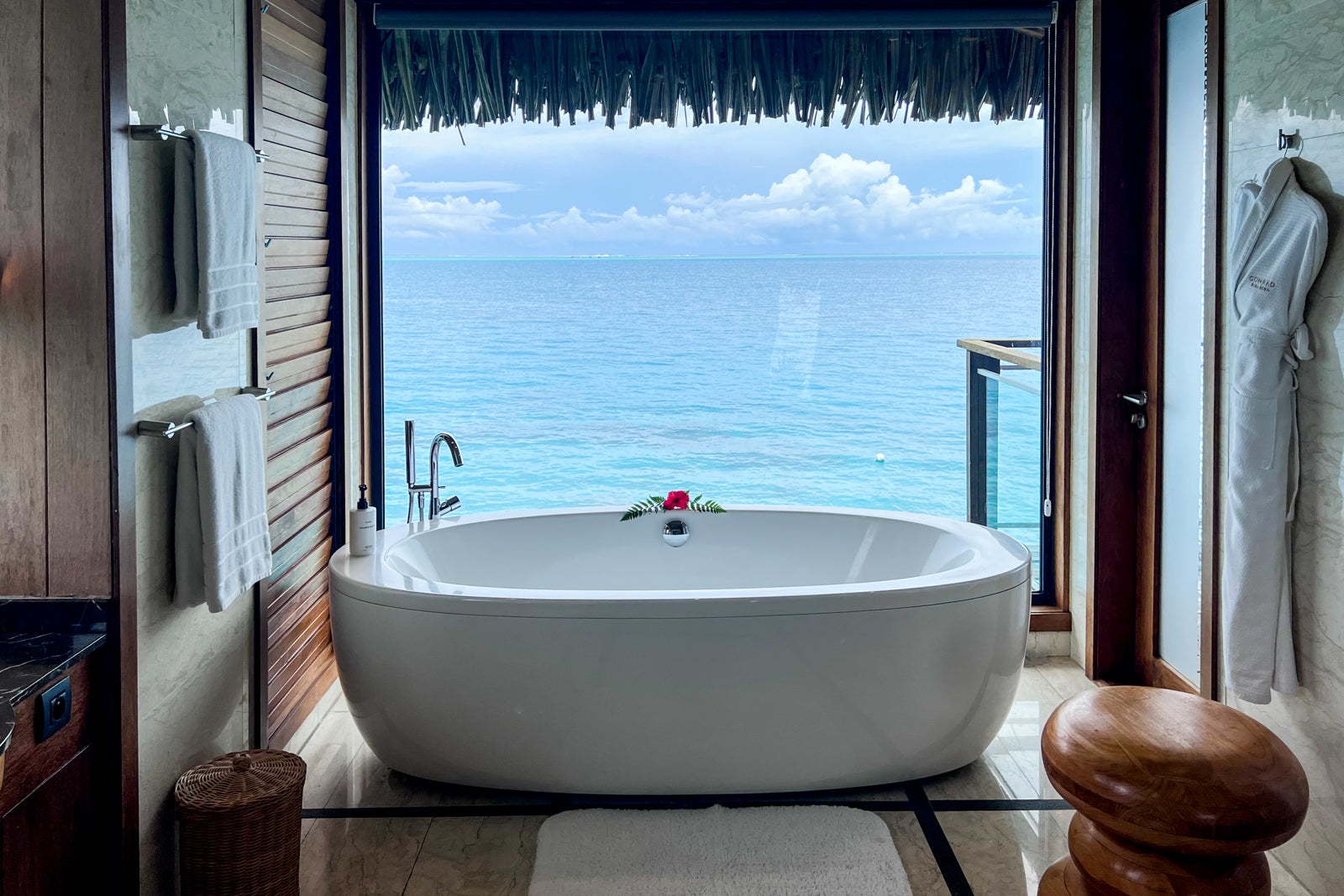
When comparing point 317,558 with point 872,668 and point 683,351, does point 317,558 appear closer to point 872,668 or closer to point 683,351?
point 872,668

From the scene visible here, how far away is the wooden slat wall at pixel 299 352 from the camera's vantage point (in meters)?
2.93

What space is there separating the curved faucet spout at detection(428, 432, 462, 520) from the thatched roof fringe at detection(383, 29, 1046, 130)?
3.78 feet

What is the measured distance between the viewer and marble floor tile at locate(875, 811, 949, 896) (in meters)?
2.33

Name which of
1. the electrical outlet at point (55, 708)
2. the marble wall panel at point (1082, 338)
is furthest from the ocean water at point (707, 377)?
the electrical outlet at point (55, 708)

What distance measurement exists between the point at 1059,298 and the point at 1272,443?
1.53m

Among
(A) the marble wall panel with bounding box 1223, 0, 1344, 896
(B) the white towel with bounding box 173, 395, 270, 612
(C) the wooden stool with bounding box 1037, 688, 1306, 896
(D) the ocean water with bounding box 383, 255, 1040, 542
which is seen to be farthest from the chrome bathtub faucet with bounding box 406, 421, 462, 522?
(C) the wooden stool with bounding box 1037, 688, 1306, 896

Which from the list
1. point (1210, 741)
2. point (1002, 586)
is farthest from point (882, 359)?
point (1210, 741)

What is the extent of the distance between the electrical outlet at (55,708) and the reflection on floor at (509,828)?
0.81 metres

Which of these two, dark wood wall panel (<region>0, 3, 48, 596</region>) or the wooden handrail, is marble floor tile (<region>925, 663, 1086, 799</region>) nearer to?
the wooden handrail

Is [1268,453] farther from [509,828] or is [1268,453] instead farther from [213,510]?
[213,510]

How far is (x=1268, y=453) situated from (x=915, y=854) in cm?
116

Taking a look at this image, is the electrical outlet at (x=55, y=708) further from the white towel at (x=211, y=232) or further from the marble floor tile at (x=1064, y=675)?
the marble floor tile at (x=1064, y=675)

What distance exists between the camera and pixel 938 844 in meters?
2.51

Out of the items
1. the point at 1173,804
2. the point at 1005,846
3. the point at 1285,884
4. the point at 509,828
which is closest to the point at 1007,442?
the point at 1005,846
